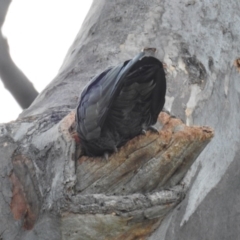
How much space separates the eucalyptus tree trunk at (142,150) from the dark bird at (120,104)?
2cm

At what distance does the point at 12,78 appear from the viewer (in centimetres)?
136

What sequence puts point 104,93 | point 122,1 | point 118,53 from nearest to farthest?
point 104,93 → point 118,53 → point 122,1

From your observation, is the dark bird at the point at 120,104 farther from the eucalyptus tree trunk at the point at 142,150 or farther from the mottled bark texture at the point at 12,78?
the mottled bark texture at the point at 12,78

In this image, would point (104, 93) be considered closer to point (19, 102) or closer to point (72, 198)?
point (72, 198)

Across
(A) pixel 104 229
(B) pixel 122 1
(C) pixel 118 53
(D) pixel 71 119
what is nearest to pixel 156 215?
(A) pixel 104 229

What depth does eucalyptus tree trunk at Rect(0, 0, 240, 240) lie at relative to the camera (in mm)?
946

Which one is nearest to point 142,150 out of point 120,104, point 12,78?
point 120,104

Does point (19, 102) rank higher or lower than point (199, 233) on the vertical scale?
higher

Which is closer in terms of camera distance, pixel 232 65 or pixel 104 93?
pixel 104 93

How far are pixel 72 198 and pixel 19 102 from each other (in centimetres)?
50

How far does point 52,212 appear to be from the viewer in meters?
0.95

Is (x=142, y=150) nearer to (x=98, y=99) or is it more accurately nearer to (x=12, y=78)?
(x=98, y=99)

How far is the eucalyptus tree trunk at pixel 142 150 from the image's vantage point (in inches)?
37.2

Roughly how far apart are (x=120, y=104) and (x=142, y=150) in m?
0.08
